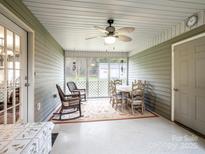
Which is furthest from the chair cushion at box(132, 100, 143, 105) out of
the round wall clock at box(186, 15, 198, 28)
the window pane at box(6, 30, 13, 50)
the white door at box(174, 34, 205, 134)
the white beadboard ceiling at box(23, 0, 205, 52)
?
the window pane at box(6, 30, 13, 50)

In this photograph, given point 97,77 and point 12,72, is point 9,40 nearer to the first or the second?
point 12,72

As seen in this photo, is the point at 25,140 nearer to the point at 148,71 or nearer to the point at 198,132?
the point at 198,132

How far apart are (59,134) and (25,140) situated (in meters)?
1.44

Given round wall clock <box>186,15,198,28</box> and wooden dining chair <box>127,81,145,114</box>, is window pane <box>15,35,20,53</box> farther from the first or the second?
round wall clock <box>186,15,198,28</box>

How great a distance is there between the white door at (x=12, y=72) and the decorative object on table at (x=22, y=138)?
485 millimetres

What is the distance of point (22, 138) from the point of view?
1.39 m

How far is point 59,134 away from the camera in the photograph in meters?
2.70

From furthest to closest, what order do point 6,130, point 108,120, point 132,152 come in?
point 108,120 → point 132,152 → point 6,130

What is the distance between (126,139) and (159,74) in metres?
2.37

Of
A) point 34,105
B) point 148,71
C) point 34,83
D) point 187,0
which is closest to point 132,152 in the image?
point 34,105

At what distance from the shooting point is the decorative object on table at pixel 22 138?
1.20 meters

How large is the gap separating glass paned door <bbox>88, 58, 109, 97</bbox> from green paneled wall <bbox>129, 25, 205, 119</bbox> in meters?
2.15

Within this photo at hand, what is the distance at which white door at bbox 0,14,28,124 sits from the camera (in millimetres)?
1896

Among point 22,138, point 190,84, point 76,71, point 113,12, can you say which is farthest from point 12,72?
point 76,71
